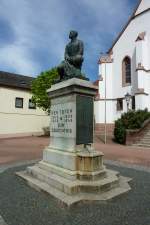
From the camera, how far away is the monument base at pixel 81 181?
19.1ft

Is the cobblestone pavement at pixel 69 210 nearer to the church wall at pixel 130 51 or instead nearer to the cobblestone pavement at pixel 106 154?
the cobblestone pavement at pixel 106 154

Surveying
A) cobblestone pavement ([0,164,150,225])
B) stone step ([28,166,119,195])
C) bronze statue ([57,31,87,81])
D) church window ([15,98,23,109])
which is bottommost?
cobblestone pavement ([0,164,150,225])

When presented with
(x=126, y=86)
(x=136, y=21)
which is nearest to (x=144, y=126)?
(x=126, y=86)

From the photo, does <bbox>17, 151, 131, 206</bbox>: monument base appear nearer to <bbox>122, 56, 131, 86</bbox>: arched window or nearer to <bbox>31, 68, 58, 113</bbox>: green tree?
<bbox>31, 68, 58, 113</bbox>: green tree

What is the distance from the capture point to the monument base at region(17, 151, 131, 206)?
583 centimetres

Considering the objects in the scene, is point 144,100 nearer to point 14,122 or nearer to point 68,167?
point 14,122

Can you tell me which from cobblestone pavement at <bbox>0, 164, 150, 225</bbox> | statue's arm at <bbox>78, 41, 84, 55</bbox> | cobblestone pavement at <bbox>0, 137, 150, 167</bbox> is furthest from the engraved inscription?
cobblestone pavement at <bbox>0, 137, 150, 167</bbox>

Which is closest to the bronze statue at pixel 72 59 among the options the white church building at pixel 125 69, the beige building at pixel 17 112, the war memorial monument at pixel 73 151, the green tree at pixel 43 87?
the war memorial monument at pixel 73 151

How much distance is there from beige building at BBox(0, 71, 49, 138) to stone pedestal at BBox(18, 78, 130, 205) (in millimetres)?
23860

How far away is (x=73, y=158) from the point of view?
671 centimetres

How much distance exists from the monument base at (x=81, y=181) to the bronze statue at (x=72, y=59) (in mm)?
2426

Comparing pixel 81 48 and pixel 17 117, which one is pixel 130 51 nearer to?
pixel 17 117

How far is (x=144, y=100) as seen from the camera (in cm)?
2712

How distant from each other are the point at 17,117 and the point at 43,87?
21.9ft
